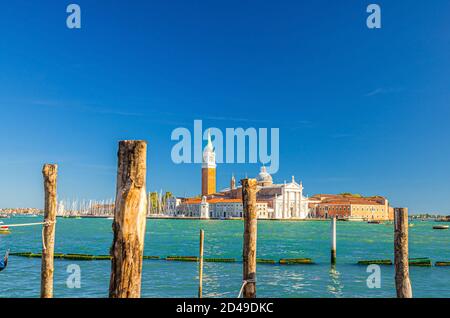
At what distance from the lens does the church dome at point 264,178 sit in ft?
272

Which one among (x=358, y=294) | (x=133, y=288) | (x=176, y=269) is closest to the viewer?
(x=133, y=288)

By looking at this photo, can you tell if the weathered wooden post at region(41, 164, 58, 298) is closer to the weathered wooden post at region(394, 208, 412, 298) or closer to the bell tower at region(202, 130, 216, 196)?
the weathered wooden post at region(394, 208, 412, 298)

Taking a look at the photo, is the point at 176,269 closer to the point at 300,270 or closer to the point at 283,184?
the point at 300,270

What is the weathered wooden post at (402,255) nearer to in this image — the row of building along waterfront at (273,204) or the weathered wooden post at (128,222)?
the weathered wooden post at (128,222)

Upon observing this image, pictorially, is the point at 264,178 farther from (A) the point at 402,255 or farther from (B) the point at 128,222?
(B) the point at 128,222

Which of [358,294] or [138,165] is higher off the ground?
[138,165]

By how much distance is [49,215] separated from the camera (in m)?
6.38

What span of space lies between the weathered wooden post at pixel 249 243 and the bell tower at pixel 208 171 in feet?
261

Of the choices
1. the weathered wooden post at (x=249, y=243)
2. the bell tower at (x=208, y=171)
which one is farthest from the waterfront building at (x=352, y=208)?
the weathered wooden post at (x=249, y=243)

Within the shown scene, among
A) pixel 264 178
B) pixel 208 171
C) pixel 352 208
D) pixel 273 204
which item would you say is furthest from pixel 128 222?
pixel 208 171

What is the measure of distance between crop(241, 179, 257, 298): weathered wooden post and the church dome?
7752 cm

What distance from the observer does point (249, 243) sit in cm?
539
